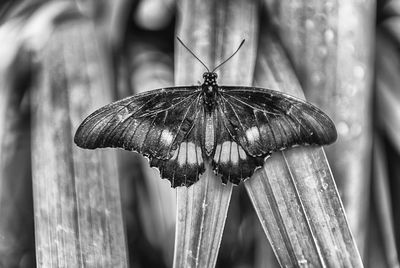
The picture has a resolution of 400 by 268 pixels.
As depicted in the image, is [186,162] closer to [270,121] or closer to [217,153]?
[217,153]

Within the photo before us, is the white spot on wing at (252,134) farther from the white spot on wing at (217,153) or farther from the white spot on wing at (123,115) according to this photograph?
the white spot on wing at (123,115)

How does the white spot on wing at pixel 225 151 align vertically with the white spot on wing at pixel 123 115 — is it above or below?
below

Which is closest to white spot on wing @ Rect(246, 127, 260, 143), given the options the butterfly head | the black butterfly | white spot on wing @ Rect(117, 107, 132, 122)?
the black butterfly

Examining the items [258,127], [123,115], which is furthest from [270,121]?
[123,115]

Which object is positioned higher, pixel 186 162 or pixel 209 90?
pixel 209 90

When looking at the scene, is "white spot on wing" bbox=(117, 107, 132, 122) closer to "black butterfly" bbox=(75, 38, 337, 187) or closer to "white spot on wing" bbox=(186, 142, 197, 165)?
"black butterfly" bbox=(75, 38, 337, 187)

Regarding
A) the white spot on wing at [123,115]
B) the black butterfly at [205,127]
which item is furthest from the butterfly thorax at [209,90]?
the white spot on wing at [123,115]
